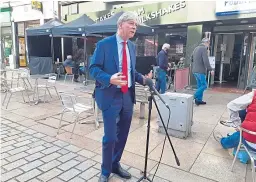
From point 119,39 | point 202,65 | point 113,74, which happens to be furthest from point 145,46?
point 113,74

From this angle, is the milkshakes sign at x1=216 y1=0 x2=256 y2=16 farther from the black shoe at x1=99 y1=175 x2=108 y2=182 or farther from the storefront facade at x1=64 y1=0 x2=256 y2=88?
the black shoe at x1=99 y1=175 x2=108 y2=182

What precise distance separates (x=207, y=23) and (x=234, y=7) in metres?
1.24

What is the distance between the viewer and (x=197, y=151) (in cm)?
322

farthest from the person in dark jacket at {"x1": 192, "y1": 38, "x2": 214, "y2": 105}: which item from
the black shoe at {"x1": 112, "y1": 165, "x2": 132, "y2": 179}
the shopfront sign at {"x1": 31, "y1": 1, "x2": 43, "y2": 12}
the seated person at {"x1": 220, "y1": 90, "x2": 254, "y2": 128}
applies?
the shopfront sign at {"x1": 31, "y1": 1, "x2": 43, "y2": 12}

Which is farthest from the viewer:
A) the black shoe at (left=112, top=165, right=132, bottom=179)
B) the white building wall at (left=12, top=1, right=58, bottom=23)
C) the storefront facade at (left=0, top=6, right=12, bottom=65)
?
the storefront facade at (left=0, top=6, right=12, bottom=65)

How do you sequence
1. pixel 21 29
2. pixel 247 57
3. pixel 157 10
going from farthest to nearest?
pixel 21 29, pixel 157 10, pixel 247 57

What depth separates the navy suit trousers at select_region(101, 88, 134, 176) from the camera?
220cm

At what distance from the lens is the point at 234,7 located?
6.86 metres

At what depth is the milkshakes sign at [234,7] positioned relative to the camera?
6.58 m

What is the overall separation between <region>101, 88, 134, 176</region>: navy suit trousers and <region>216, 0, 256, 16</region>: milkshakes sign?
237 inches

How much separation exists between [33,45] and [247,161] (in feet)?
34.4

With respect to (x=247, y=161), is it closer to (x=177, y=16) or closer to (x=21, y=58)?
(x=177, y=16)

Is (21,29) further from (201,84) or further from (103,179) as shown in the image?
(103,179)

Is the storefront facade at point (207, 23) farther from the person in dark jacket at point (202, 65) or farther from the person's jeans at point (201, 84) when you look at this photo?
the person's jeans at point (201, 84)
